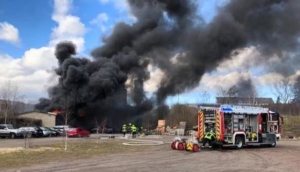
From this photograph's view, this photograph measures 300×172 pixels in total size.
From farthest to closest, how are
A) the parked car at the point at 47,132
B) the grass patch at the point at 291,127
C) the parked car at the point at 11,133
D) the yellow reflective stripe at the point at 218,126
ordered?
the grass patch at the point at 291,127
the parked car at the point at 47,132
the parked car at the point at 11,133
the yellow reflective stripe at the point at 218,126

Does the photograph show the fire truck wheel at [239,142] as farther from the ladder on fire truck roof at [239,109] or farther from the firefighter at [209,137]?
the ladder on fire truck roof at [239,109]

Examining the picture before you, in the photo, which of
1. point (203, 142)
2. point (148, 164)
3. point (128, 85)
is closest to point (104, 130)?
point (128, 85)

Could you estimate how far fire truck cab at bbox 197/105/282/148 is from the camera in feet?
83.9

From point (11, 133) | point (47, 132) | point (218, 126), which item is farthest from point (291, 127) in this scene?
point (11, 133)

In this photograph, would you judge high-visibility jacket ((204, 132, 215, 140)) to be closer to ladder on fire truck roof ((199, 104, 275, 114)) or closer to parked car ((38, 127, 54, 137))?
ladder on fire truck roof ((199, 104, 275, 114))

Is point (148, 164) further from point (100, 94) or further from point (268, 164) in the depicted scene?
point (100, 94)

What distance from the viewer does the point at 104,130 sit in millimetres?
64125

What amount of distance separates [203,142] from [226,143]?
63.5 inches

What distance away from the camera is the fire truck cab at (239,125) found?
2558 cm

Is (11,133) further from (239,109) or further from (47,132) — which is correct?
(239,109)

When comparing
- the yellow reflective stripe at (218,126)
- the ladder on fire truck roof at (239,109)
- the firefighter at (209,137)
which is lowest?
the firefighter at (209,137)

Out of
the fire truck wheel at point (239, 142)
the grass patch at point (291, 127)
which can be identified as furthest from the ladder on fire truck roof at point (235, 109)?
→ the grass patch at point (291, 127)

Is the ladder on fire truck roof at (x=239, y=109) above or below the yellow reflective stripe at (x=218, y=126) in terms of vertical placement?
above

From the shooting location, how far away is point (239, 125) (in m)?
26.3
